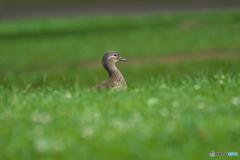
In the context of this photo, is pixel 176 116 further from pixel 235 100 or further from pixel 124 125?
pixel 235 100

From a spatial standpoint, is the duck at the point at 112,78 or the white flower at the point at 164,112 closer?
the white flower at the point at 164,112

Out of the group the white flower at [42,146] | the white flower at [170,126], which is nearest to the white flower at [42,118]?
the white flower at [42,146]

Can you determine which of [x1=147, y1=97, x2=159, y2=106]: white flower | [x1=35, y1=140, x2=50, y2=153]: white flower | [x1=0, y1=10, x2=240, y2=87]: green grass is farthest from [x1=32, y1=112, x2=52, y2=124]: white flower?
[x1=0, y1=10, x2=240, y2=87]: green grass

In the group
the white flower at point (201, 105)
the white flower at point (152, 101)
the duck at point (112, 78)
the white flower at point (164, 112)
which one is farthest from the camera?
the duck at point (112, 78)

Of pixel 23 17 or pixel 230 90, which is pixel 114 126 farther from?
pixel 23 17

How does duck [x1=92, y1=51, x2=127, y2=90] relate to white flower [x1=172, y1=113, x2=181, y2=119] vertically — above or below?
above

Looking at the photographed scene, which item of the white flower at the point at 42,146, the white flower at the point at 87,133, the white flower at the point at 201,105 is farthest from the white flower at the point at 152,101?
the white flower at the point at 42,146

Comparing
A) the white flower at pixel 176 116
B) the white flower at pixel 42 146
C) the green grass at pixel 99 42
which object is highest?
the green grass at pixel 99 42

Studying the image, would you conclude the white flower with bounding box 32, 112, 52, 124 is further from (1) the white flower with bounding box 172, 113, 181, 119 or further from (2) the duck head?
(2) the duck head

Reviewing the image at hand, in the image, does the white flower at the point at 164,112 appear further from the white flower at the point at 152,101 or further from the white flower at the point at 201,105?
the white flower at the point at 201,105

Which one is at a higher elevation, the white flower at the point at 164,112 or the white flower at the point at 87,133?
the white flower at the point at 164,112

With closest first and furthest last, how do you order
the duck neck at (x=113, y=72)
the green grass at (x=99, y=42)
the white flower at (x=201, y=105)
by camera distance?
the white flower at (x=201, y=105) < the duck neck at (x=113, y=72) < the green grass at (x=99, y=42)

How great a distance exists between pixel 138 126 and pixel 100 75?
422 inches

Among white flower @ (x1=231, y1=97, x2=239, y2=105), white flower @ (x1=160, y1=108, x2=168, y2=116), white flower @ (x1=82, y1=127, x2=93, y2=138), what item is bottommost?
white flower @ (x1=82, y1=127, x2=93, y2=138)
